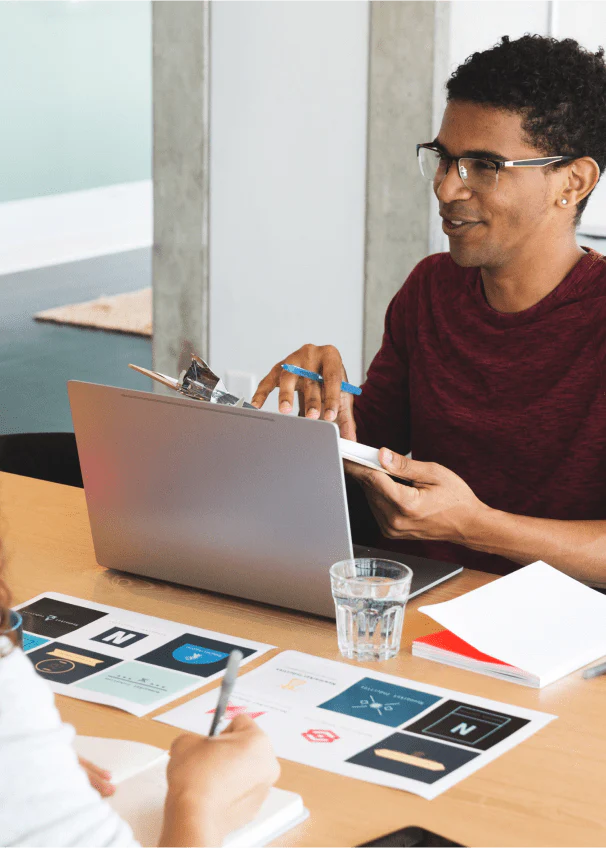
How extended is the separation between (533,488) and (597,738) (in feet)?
2.95

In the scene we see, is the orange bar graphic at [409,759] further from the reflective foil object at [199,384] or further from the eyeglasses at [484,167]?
the eyeglasses at [484,167]

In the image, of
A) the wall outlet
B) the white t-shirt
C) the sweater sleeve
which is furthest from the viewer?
the wall outlet

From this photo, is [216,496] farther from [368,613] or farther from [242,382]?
[242,382]

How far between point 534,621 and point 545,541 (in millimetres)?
312

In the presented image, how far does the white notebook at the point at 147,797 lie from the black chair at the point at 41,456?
4.01ft

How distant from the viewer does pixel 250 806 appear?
1.01 meters

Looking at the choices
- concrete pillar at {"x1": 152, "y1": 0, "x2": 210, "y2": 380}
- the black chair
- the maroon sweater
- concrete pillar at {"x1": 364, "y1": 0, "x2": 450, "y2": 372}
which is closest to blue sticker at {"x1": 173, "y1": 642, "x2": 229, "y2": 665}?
the maroon sweater

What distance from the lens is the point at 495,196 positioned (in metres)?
1.97

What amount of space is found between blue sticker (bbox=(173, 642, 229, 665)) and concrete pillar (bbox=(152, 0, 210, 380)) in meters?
2.65

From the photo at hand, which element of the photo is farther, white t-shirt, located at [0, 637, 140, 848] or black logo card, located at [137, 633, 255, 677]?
black logo card, located at [137, 633, 255, 677]

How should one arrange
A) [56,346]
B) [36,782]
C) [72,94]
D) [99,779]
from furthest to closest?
[56,346] → [72,94] → [99,779] → [36,782]

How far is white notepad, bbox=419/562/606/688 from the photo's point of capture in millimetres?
1378

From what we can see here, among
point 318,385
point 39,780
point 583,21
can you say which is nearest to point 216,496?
point 318,385

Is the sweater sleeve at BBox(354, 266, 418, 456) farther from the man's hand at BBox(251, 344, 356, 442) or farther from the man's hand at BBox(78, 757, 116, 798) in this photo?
the man's hand at BBox(78, 757, 116, 798)
